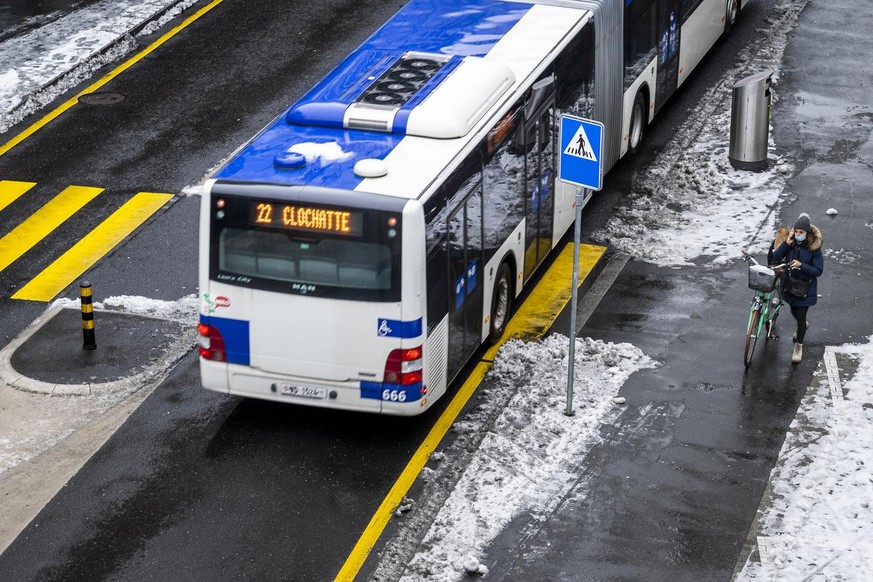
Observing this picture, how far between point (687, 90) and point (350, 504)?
1195 cm

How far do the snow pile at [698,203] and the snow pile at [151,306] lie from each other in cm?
522

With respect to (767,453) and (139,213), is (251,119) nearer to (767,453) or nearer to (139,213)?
(139,213)

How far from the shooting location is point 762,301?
14.2 m

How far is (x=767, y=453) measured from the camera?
42.0ft

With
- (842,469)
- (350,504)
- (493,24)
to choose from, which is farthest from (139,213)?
(842,469)

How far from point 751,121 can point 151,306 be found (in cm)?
857

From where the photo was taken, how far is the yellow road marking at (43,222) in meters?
17.3

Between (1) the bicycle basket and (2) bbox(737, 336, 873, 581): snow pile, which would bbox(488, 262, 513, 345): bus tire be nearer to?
(1) the bicycle basket

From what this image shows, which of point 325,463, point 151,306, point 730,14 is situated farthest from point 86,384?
point 730,14

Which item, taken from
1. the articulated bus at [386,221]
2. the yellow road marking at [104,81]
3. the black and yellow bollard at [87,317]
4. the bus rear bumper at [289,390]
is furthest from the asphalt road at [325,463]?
the yellow road marking at [104,81]

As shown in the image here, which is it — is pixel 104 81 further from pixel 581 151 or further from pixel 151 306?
pixel 581 151

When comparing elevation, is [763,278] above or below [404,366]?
above

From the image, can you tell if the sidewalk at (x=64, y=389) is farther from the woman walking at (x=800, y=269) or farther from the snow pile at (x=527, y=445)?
the woman walking at (x=800, y=269)

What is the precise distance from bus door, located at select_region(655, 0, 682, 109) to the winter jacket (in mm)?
6344
